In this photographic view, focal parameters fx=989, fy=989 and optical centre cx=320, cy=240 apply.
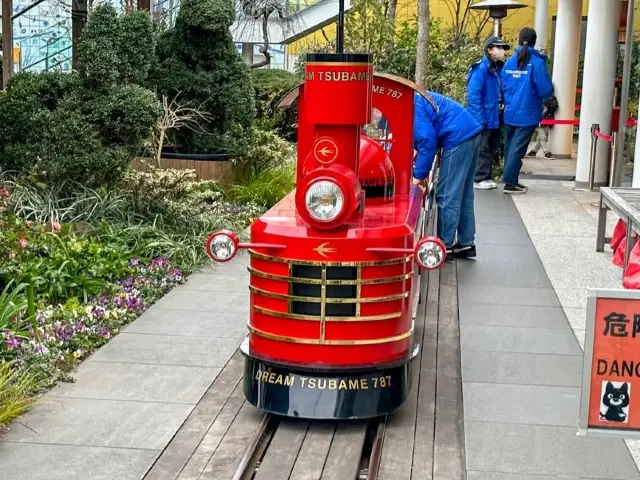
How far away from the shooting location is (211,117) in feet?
41.0

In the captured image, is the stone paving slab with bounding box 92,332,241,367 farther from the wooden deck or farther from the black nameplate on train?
the black nameplate on train

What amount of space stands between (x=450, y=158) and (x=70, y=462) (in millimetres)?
4919

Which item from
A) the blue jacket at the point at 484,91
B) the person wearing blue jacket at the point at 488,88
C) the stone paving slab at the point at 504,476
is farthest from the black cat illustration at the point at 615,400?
the blue jacket at the point at 484,91

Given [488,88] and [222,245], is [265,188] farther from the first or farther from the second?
[222,245]

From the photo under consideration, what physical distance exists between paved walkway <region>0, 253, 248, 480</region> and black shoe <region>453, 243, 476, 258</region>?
249 centimetres

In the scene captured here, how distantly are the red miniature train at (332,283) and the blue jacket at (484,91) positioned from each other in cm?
776

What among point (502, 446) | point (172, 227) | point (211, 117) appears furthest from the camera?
point (211, 117)

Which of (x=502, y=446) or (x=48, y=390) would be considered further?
(x=48, y=390)

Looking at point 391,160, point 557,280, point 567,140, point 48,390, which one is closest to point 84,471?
A: point 48,390

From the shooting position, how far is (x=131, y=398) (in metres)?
5.69

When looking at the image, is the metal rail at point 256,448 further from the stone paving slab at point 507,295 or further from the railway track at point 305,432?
the stone paving slab at point 507,295

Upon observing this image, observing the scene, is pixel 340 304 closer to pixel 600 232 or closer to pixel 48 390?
pixel 48 390

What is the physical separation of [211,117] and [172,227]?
10.3 ft

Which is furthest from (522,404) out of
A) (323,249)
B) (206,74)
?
(206,74)
